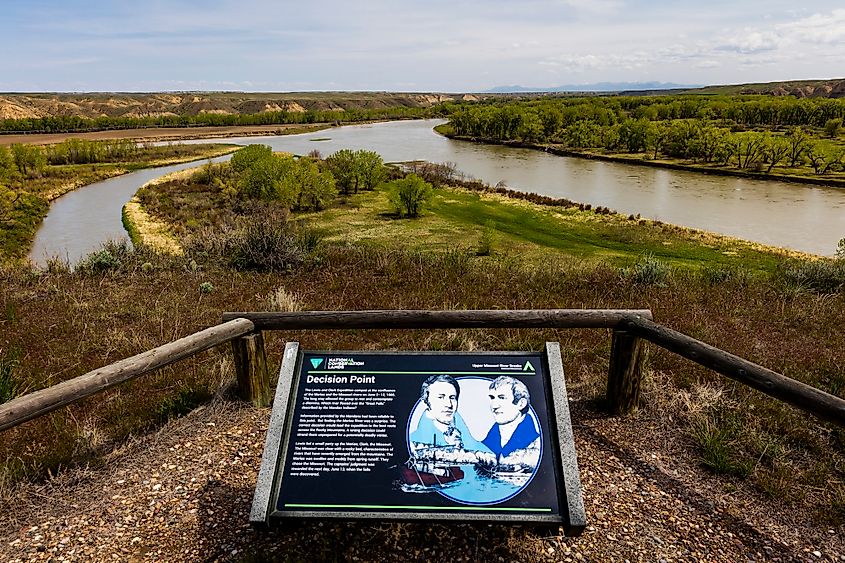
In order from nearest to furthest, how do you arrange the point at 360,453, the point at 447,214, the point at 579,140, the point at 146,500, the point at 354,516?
the point at 354,516, the point at 360,453, the point at 146,500, the point at 447,214, the point at 579,140

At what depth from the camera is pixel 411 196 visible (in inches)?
1451

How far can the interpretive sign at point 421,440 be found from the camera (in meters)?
3.12

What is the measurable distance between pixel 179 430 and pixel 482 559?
3.13 meters

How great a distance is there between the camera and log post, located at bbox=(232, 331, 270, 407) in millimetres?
5031

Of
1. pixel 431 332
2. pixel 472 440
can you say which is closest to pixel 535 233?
pixel 431 332

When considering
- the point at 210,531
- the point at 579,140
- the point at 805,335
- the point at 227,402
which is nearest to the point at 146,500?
the point at 210,531

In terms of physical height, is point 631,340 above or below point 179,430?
above

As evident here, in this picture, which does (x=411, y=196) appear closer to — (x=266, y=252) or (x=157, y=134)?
(x=266, y=252)

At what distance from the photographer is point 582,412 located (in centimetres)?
534

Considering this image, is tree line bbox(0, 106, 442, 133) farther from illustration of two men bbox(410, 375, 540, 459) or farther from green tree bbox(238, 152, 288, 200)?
illustration of two men bbox(410, 375, 540, 459)

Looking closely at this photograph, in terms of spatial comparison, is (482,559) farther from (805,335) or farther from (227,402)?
(805,335)

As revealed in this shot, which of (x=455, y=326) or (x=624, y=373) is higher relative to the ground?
(x=455, y=326)

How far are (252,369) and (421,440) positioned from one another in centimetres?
253

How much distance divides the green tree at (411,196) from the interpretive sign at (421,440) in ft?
110
